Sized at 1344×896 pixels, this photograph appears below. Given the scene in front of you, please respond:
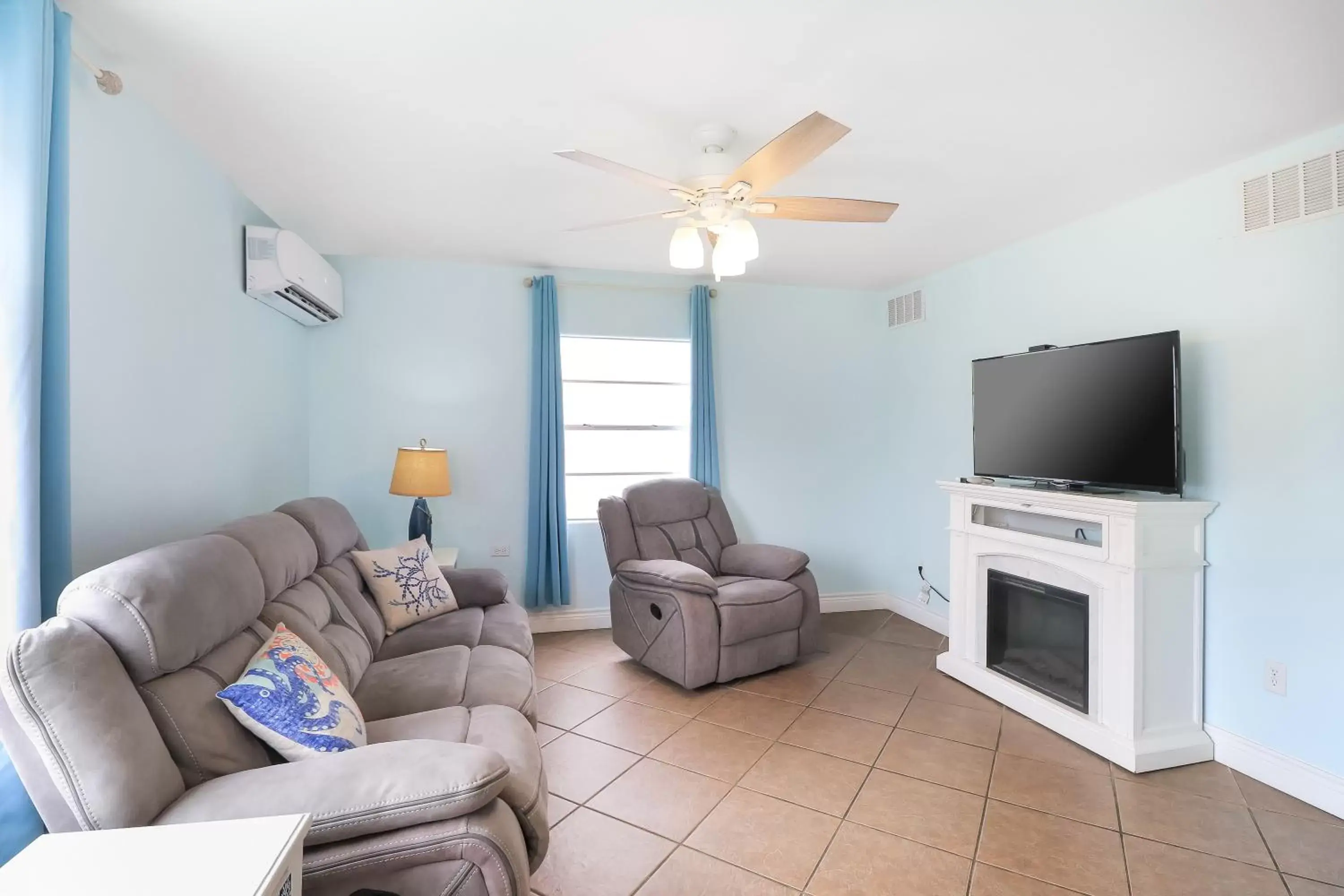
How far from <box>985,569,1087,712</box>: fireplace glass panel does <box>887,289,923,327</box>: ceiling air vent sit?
189cm

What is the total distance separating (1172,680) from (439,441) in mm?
3897

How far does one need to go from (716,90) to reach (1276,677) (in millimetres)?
2896

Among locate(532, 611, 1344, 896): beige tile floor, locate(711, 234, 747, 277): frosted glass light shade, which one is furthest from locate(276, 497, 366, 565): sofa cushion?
locate(711, 234, 747, 277): frosted glass light shade

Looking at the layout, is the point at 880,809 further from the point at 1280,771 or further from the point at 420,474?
the point at 420,474

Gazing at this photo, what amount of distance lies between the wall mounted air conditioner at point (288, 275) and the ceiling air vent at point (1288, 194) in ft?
13.1

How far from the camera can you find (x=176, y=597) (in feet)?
4.63

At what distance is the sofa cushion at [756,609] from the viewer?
3.24m

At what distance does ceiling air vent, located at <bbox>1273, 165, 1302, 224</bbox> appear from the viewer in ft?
7.56

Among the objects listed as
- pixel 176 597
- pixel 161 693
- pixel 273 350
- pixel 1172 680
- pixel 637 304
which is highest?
pixel 637 304

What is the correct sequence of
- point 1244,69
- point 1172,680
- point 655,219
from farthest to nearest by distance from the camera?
point 655,219 < point 1172,680 < point 1244,69

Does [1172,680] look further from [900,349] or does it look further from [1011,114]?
[900,349]

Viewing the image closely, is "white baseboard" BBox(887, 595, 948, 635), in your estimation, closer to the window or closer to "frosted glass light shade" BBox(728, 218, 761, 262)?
the window

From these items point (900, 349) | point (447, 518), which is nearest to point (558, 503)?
→ point (447, 518)

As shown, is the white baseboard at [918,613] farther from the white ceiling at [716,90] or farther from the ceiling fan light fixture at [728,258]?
the ceiling fan light fixture at [728,258]
